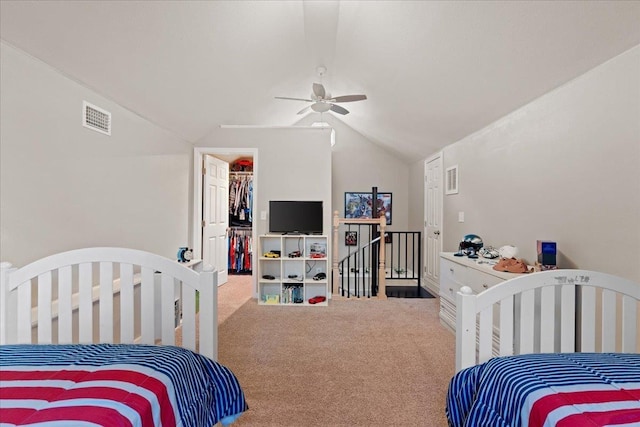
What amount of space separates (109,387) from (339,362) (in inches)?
78.0

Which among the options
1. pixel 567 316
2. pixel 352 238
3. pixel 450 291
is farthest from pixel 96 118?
pixel 352 238

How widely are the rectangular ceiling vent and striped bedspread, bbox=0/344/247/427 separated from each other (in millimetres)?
1845

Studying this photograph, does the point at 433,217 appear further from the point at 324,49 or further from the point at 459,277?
the point at 324,49

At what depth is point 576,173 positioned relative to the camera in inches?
87.7

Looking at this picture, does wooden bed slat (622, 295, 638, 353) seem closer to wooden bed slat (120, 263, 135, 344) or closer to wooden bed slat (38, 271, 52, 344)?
wooden bed slat (120, 263, 135, 344)

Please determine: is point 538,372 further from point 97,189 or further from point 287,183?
point 287,183

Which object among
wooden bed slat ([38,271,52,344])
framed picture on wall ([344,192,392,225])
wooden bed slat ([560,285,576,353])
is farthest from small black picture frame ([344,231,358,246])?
wooden bed slat ([38,271,52,344])

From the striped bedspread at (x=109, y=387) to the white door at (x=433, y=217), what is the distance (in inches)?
168

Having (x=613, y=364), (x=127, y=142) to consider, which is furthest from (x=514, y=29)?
(x=127, y=142)

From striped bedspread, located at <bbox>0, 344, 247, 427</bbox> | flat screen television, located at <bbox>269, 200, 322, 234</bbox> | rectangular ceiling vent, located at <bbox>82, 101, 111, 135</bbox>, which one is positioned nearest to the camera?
striped bedspread, located at <bbox>0, 344, 247, 427</bbox>

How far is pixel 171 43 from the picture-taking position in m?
2.38

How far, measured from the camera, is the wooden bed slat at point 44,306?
134 centimetres

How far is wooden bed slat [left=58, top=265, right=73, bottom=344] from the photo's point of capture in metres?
1.33

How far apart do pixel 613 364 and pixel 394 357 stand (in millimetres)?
1775
